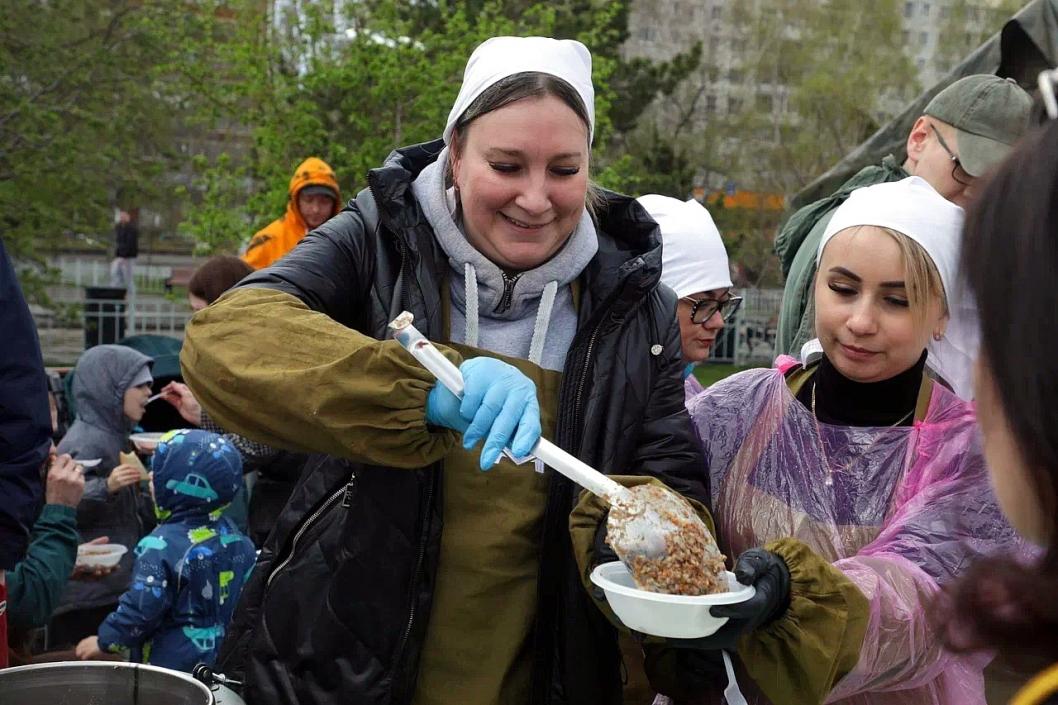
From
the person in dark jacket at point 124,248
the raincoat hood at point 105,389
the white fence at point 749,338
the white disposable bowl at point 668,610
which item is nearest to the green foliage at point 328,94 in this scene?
the raincoat hood at point 105,389

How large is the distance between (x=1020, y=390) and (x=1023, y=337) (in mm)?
56

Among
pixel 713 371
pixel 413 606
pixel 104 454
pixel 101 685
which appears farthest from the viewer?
pixel 713 371

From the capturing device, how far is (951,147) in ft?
12.5

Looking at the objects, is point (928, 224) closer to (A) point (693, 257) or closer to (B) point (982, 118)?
(A) point (693, 257)

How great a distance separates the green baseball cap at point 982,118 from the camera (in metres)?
3.76

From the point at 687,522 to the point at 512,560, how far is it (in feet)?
1.30

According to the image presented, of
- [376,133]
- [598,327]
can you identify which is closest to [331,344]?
[598,327]

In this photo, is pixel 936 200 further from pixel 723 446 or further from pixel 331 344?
pixel 331 344

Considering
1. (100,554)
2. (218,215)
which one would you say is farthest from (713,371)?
(100,554)

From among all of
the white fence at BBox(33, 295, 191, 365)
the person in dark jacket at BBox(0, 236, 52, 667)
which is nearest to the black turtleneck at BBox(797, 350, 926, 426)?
the person in dark jacket at BBox(0, 236, 52, 667)

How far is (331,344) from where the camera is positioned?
1.89 metres

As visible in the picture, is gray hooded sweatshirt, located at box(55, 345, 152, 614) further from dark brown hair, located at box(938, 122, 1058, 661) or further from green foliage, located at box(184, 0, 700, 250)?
green foliage, located at box(184, 0, 700, 250)

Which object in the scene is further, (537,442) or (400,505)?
(400,505)

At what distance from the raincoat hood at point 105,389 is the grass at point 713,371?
13.2m
